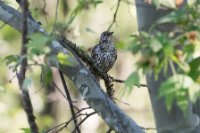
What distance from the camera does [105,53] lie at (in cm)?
460

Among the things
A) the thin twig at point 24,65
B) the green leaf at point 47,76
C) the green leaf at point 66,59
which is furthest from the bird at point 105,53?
the thin twig at point 24,65

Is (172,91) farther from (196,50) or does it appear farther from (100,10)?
(100,10)

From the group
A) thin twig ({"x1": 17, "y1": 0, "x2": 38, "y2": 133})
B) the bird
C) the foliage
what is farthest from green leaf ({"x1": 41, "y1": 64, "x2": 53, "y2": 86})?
the bird

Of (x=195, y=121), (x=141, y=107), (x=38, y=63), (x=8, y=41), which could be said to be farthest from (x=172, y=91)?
(x=141, y=107)

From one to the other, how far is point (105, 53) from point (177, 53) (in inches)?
104

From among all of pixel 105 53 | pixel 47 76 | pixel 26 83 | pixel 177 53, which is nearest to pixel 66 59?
pixel 47 76

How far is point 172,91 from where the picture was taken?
1941 millimetres

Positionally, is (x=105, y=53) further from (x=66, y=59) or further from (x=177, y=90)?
(x=177, y=90)

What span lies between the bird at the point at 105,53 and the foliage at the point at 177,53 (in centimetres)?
245

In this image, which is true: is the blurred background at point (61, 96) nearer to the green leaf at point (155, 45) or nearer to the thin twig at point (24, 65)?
the thin twig at point (24, 65)

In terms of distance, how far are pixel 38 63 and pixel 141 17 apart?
2.16 feet

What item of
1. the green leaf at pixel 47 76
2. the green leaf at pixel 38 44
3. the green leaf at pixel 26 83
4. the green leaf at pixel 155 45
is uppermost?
the green leaf at pixel 47 76

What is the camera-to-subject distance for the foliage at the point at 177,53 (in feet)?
6.36

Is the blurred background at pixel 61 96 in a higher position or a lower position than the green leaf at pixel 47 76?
higher
